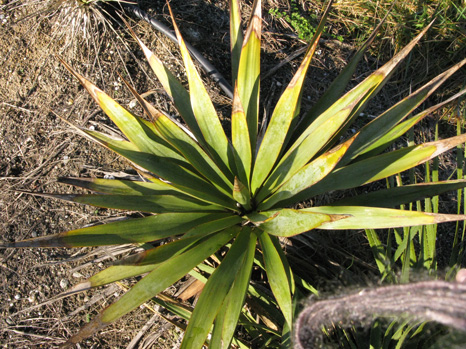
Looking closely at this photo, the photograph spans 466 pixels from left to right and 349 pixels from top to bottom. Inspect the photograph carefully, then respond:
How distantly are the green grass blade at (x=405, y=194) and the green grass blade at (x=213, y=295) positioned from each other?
0.48 metres

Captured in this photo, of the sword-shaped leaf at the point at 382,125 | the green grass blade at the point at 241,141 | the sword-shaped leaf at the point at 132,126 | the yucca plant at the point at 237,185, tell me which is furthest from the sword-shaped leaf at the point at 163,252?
the sword-shaped leaf at the point at 382,125

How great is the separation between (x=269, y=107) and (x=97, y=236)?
139 cm

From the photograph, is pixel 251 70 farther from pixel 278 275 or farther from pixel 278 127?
pixel 278 275

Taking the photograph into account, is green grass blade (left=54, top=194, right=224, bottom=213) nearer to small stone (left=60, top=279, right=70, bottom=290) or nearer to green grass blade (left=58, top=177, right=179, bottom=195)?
green grass blade (left=58, top=177, right=179, bottom=195)

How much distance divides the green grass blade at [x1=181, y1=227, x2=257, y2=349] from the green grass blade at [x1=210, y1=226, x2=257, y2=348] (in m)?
0.03

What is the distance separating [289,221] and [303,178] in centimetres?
17

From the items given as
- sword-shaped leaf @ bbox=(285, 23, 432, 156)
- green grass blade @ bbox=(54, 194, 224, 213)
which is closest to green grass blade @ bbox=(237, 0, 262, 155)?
sword-shaped leaf @ bbox=(285, 23, 432, 156)

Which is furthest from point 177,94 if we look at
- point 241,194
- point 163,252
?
point 163,252

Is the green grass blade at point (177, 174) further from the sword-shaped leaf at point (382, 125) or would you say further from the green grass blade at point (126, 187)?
the sword-shaped leaf at point (382, 125)

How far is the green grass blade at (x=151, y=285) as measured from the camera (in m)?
1.27

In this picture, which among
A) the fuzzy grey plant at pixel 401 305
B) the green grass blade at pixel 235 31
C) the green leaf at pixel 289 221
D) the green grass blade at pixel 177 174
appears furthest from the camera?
the green grass blade at pixel 235 31

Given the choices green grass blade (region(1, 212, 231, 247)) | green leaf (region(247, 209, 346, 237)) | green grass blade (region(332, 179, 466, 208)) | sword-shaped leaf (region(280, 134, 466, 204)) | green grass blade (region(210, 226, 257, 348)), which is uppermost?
sword-shaped leaf (region(280, 134, 466, 204))

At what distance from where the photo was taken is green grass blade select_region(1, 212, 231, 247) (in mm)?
1269

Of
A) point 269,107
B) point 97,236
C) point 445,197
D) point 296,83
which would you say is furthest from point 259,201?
point 445,197
